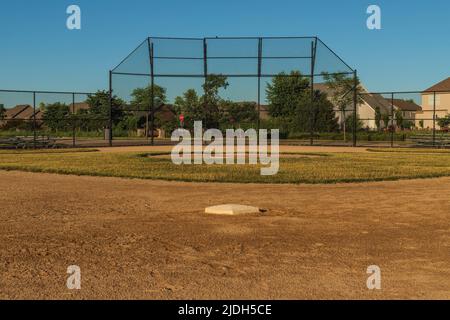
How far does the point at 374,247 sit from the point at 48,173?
10.4 metres

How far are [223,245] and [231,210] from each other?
202cm

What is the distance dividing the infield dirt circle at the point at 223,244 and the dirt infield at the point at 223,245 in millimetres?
11

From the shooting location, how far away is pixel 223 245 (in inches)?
217

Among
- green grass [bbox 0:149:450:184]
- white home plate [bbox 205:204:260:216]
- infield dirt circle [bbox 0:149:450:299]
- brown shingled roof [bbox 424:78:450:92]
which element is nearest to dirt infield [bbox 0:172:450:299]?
infield dirt circle [bbox 0:149:450:299]

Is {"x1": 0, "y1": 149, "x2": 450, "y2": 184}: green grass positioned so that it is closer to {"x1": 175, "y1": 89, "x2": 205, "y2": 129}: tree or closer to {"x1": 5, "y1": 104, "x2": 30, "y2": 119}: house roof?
{"x1": 5, "y1": 104, "x2": 30, "y2": 119}: house roof

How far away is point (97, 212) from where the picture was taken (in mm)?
7680

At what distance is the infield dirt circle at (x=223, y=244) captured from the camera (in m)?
4.02

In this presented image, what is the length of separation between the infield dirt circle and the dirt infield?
1 centimetres

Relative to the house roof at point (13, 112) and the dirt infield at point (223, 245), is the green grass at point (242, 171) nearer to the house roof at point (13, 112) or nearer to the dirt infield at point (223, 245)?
the dirt infield at point (223, 245)

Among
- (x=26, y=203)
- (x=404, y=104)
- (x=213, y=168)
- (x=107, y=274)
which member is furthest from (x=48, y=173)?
(x=404, y=104)

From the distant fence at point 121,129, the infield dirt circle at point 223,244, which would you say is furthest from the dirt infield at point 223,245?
the distant fence at point 121,129

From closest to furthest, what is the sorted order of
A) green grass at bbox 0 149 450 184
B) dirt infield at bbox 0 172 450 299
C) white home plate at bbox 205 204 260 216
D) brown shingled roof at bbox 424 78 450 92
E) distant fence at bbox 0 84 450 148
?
dirt infield at bbox 0 172 450 299 → white home plate at bbox 205 204 260 216 → green grass at bbox 0 149 450 184 → distant fence at bbox 0 84 450 148 → brown shingled roof at bbox 424 78 450 92

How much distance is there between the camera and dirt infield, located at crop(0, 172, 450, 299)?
4.02 meters

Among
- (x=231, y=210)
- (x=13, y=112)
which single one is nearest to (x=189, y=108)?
(x=13, y=112)
